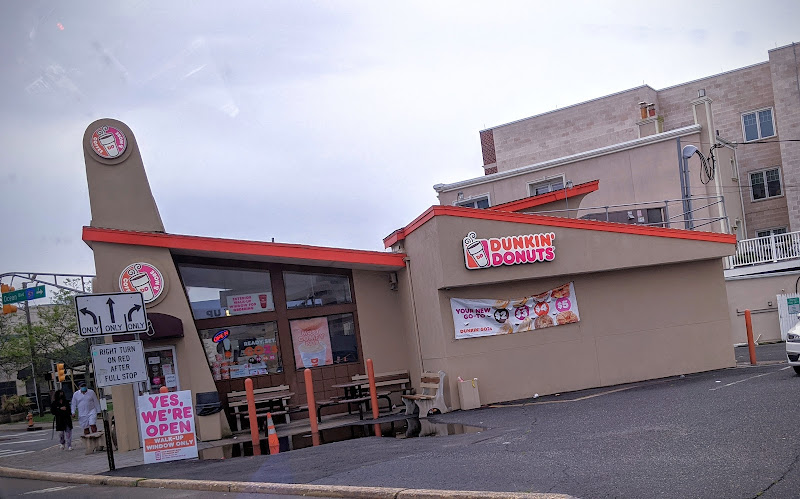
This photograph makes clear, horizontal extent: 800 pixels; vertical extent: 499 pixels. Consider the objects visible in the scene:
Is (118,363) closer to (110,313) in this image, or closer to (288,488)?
(110,313)

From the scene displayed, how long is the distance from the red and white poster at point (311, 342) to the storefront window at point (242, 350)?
0.52m

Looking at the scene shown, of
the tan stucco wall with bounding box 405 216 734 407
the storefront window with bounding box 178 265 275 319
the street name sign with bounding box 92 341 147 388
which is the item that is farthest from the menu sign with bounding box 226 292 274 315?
the street name sign with bounding box 92 341 147 388

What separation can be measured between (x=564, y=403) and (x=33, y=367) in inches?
1637

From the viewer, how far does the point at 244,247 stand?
2003 cm

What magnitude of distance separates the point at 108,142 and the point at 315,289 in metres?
6.38

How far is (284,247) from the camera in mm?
20219

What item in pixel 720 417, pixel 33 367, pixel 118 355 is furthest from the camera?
pixel 33 367

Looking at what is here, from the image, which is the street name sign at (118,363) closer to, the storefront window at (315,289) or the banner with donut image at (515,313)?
the storefront window at (315,289)

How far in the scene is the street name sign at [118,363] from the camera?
1459 cm

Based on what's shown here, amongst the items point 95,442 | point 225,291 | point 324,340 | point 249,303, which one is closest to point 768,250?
point 324,340

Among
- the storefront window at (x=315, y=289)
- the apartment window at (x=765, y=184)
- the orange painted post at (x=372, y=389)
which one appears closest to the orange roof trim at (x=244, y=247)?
the storefront window at (x=315, y=289)

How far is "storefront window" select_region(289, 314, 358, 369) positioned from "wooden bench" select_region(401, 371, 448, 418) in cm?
291

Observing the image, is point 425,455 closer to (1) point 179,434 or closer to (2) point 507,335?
(1) point 179,434

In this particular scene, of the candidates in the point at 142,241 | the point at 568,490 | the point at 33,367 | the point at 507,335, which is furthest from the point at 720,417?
the point at 33,367
